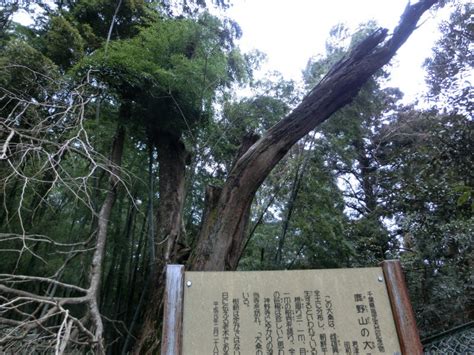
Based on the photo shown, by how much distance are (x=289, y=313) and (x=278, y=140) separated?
1.71 metres

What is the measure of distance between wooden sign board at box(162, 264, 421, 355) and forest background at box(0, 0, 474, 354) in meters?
0.97

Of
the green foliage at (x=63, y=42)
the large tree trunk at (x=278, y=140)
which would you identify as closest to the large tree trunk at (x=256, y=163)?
the large tree trunk at (x=278, y=140)

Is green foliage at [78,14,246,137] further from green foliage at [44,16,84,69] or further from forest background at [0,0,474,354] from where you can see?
green foliage at [44,16,84,69]

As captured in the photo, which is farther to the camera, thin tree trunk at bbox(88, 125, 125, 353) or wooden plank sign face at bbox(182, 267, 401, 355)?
thin tree trunk at bbox(88, 125, 125, 353)

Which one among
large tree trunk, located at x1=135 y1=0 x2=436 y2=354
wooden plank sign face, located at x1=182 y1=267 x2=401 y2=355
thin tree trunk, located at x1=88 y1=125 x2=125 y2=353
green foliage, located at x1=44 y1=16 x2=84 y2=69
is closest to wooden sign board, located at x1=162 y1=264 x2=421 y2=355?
wooden plank sign face, located at x1=182 y1=267 x2=401 y2=355

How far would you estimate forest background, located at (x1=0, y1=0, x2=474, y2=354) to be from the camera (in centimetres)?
330

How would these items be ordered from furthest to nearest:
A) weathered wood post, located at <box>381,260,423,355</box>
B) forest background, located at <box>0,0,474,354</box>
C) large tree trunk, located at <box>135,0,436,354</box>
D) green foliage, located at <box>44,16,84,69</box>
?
green foliage, located at <box>44,16,84,69</box>, forest background, located at <box>0,0,474,354</box>, large tree trunk, located at <box>135,0,436,354</box>, weathered wood post, located at <box>381,260,423,355</box>

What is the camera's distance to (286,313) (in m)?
1.72

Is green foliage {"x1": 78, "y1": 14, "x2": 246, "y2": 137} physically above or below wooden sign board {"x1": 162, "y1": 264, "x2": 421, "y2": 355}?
above

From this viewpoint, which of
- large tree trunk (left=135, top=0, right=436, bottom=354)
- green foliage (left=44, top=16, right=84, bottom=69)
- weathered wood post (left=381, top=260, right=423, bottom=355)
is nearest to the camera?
weathered wood post (left=381, top=260, right=423, bottom=355)

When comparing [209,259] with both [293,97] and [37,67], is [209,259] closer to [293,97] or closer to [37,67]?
[37,67]

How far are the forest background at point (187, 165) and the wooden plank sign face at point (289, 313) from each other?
971 millimetres

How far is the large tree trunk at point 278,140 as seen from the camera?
2.80 metres

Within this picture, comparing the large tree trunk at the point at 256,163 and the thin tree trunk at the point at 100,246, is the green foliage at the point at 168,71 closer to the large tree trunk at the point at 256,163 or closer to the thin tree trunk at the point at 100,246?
the thin tree trunk at the point at 100,246
